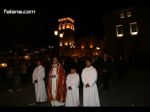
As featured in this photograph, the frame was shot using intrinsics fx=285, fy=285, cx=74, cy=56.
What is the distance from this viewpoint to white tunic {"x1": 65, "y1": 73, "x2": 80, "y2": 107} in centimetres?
1054

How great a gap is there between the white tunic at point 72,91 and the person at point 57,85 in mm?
273

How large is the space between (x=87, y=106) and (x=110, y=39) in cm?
3724

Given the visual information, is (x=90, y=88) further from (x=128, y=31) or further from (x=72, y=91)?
(x=128, y=31)

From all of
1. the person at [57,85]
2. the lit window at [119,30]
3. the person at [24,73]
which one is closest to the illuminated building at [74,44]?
the lit window at [119,30]

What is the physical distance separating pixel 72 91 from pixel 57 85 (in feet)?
2.25

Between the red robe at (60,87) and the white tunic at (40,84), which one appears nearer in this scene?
the red robe at (60,87)

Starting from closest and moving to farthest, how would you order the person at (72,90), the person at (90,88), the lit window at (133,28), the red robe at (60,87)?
the person at (90,88) → the person at (72,90) → the red robe at (60,87) → the lit window at (133,28)

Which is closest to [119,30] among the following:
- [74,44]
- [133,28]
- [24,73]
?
[133,28]

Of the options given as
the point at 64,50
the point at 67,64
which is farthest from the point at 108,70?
the point at 64,50

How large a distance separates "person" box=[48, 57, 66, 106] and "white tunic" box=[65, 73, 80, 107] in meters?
0.27

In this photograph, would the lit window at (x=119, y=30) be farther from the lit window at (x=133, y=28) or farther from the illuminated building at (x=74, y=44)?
the illuminated building at (x=74, y=44)

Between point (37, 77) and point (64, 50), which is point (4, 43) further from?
point (64, 50)

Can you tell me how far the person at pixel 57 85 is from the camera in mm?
10867

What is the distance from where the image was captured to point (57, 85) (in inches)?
431
